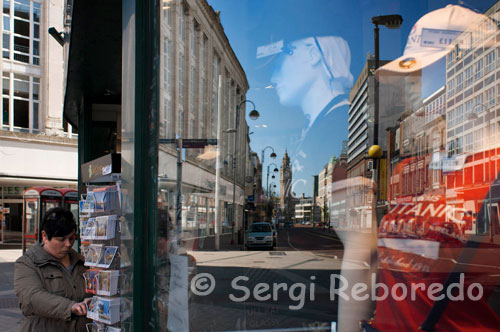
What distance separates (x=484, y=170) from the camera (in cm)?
227

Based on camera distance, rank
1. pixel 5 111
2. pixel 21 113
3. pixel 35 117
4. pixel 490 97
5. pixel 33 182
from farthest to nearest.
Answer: pixel 35 117, pixel 33 182, pixel 21 113, pixel 5 111, pixel 490 97

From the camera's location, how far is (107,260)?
2801mm

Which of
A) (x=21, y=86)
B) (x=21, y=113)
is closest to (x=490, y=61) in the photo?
(x=21, y=113)

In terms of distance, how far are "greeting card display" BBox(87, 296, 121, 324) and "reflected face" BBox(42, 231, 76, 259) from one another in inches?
14.3

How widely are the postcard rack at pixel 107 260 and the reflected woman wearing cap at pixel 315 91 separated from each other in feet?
3.85

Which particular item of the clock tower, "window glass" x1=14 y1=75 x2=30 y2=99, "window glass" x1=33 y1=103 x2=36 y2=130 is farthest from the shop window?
the clock tower

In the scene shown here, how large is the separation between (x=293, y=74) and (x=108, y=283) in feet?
5.85

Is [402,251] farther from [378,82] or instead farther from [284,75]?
[284,75]

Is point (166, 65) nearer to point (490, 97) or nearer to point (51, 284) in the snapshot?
point (51, 284)

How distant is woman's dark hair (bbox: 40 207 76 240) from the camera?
106 inches

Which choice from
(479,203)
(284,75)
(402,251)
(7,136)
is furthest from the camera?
(7,136)

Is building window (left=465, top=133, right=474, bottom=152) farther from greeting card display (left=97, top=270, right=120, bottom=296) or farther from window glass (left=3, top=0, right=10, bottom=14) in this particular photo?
window glass (left=3, top=0, right=10, bottom=14)

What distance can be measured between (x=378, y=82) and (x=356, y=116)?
0.27m

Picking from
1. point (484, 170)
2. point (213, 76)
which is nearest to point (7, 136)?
point (213, 76)
